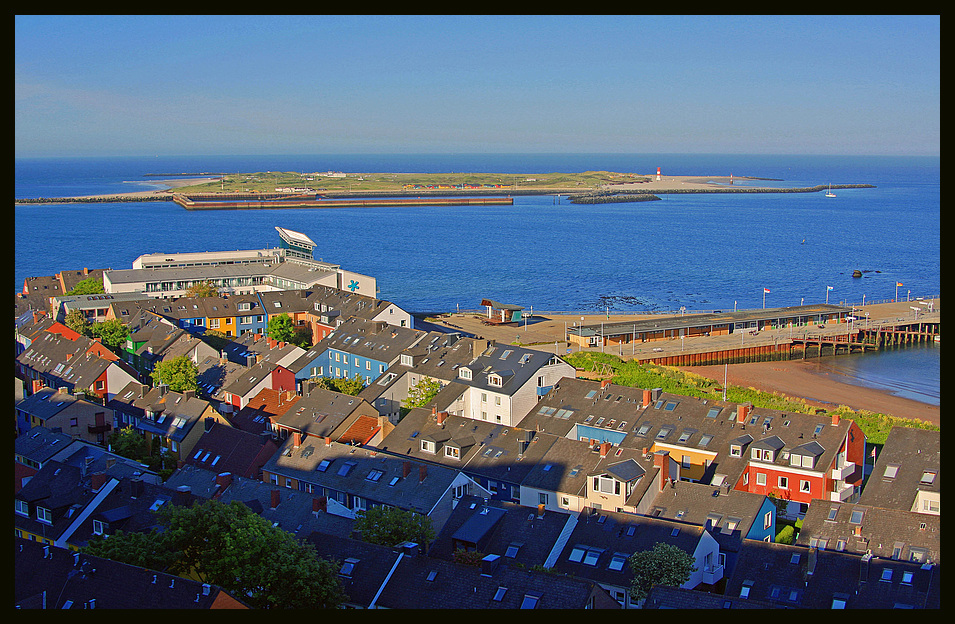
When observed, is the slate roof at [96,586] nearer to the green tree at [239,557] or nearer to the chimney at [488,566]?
the green tree at [239,557]

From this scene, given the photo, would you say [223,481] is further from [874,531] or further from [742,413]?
[742,413]

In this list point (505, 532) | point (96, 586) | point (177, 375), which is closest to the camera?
point (96, 586)

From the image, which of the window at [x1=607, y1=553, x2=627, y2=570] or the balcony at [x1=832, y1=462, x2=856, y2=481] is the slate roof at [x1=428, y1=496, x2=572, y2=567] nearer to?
the window at [x1=607, y1=553, x2=627, y2=570]

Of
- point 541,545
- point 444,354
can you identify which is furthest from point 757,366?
point 541,545

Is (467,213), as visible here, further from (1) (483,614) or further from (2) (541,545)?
(1) (483,614)

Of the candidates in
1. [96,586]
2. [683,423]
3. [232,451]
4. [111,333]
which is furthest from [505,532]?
[111,333]

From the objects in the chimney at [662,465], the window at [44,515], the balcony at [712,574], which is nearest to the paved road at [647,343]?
the chimney at [662,465]

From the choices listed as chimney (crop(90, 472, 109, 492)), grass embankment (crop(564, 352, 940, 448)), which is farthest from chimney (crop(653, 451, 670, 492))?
chimney (crop(90, 472, 109, 492))
